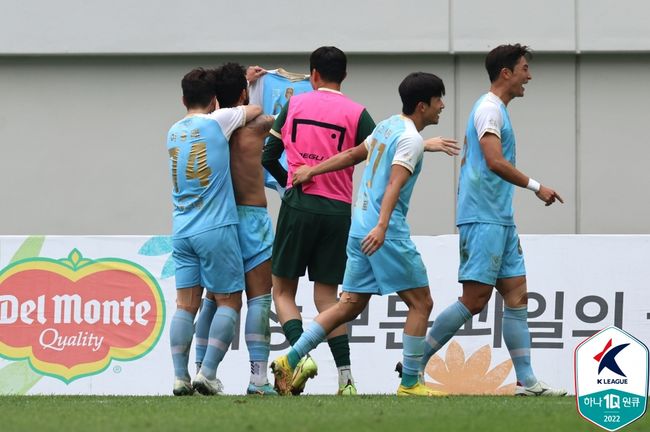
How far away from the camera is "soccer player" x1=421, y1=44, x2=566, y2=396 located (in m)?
8.85

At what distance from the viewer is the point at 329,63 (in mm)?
9078

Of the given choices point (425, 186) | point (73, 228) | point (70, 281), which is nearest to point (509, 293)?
point (70, 281)

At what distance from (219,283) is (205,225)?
370mm

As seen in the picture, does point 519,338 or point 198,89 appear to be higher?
point 198,89

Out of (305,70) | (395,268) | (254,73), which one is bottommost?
(395,268)

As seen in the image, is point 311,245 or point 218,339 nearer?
point 218,339

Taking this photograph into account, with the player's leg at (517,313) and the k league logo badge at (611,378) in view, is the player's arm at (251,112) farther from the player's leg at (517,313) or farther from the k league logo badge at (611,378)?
the k league logo badge at (611,378)

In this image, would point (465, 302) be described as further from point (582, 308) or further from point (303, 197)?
point (582, 308)

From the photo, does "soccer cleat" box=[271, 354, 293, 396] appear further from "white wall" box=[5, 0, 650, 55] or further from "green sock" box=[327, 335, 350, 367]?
"white wall" box=[5, 0, 650, 55]

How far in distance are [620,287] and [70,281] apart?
4.50 meters

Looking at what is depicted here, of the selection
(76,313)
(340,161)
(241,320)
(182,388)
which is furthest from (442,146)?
(76,313)

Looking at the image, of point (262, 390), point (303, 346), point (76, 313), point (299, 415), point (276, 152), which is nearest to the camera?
point (299, 415)

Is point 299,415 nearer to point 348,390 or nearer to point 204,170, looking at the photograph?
point 348,390

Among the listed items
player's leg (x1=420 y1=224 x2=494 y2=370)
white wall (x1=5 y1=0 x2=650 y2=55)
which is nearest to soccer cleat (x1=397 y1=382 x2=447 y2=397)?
player's leg (x1=420 y1=224 x2=494 y2=370)
